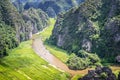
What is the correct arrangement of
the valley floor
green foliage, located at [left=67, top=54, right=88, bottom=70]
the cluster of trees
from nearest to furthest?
1. the valley floor
2. green foliage, located at [left=67, top=54, right=88, bottom=70]
3. the cluster of trees

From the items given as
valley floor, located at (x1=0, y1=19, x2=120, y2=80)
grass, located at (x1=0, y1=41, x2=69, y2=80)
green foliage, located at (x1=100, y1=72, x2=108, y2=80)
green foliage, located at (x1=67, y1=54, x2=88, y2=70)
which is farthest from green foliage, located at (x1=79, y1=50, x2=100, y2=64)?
green foliage, located at (x1=100, y1=72, x2=108, y2=80)

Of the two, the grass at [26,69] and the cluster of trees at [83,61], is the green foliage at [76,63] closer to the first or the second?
the cluster of trees at [83,61]

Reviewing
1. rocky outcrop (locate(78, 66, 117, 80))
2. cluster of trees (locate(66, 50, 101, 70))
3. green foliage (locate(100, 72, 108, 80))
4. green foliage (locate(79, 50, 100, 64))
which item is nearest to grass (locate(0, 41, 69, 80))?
cluster of trees (locate(66, 50, 101, 70))

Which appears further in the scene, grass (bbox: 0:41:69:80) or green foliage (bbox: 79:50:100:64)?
green foliage (bbox: 79:50:100:64)

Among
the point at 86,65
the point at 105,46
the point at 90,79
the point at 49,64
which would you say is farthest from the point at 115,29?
the point at 90,79

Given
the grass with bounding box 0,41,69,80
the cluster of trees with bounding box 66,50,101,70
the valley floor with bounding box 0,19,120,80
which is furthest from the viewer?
the cluster of trees with bounding box 66,50,101,70

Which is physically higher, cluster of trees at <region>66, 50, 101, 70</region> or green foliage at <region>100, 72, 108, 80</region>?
green foliage at <region>100, 72, 108, 80</region>

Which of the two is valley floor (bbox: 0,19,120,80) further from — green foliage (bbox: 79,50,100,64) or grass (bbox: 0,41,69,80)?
green foliage (bbox: 79,50,100,64)

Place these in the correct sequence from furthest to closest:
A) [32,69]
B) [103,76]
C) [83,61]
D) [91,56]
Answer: [91,56] < [83,61] < [32,69] < [103,76]

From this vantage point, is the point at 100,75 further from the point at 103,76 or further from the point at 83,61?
the point at 83,61

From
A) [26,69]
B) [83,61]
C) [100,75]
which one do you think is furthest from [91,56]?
[26,69]
